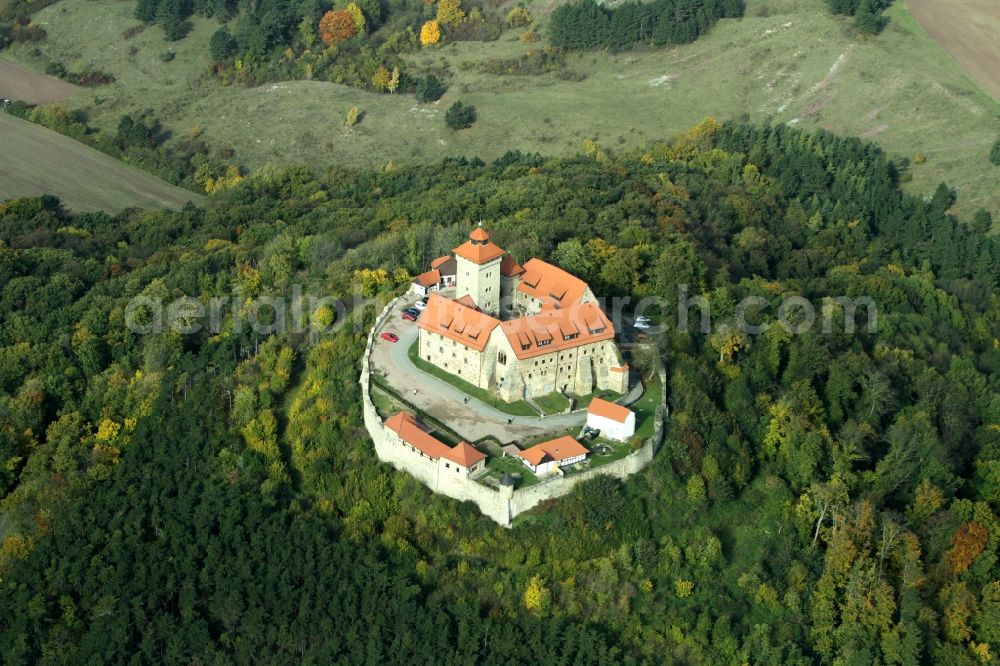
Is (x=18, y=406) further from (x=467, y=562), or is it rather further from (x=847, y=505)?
(x=847, y=505)

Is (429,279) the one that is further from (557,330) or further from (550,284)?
(557,330)

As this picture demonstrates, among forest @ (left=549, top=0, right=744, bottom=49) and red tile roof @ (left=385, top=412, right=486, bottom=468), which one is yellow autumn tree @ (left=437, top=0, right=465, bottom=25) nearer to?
forest @ (left=549, top=0, right=744, bottom=49)

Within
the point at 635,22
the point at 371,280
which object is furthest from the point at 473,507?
the point at 635,22

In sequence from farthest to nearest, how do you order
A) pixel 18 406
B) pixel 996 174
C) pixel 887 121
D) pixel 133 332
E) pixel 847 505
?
pixel 887 121, pixel 996 174, pixel 133 332, pixel 18 406, pixel 847 505

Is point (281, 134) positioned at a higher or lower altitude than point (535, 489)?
lower

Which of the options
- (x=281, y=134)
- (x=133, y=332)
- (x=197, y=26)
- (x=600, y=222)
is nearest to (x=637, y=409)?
(x=600, y=222)

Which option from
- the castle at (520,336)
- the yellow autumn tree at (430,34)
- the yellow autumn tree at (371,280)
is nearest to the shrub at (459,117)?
the yellow autumn tree at (430,34)
